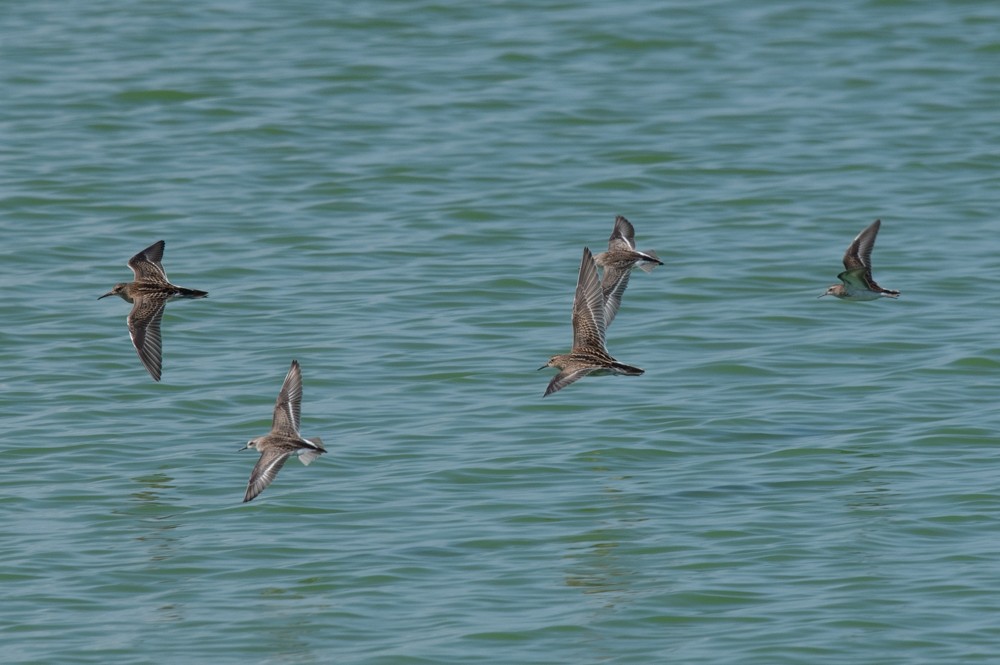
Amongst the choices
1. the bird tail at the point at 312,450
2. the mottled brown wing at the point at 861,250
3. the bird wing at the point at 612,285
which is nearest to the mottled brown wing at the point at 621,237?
the bird wing at the point at 612,285

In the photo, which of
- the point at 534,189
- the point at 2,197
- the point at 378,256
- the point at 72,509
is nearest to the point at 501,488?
the point at 72,509

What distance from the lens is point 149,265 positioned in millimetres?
17609

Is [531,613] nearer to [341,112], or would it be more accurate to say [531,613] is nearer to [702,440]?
[702,440]

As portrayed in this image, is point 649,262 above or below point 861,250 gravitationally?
below

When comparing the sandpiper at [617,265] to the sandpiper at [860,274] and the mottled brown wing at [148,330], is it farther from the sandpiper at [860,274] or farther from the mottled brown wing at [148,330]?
the mottled brown wing at [148,330]

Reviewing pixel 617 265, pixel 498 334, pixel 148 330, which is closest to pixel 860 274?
pixel 617 265

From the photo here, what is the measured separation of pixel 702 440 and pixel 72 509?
231 inches

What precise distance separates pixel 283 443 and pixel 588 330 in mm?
3110

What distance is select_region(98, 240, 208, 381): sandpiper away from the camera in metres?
16.6

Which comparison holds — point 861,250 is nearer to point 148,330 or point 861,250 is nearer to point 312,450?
point 312,450

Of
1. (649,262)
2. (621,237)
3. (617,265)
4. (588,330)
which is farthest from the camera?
(621,237)

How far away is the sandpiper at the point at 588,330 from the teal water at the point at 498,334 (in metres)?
1.21

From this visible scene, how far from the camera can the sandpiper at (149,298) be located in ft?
54.4

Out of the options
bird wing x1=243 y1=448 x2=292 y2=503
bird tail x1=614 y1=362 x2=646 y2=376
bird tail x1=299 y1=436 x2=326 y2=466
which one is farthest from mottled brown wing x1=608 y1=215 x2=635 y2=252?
bird wing x1=243 y1=448 x2=292 y2=503
